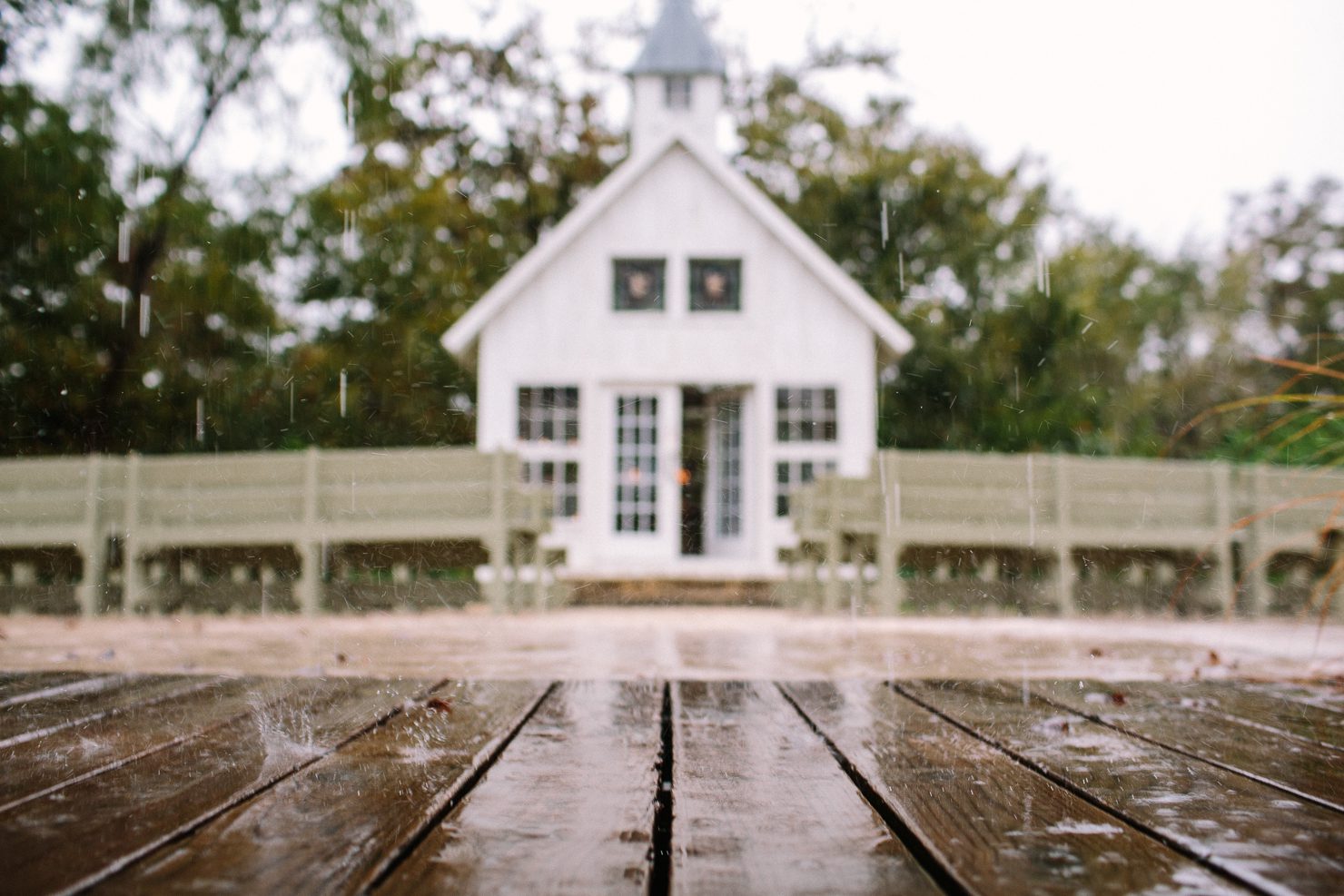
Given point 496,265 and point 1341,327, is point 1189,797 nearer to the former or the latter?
point 496,265

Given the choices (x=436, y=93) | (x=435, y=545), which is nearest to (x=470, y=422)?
(x=436, y=93)

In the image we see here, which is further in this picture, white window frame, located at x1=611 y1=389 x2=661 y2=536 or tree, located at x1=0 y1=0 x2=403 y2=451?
white window frame, located at x1=611 y1=389 x2=661 y2=536

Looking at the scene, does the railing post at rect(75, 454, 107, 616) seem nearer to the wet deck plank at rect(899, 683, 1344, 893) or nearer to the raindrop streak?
the wet deck plank at rect(899, 683, 1344, 893)

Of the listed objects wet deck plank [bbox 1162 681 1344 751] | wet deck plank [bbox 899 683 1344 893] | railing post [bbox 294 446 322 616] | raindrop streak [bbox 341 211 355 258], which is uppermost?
raindrop streak [bbox 341 211 355 258]

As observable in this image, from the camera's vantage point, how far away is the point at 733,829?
3.76 ft

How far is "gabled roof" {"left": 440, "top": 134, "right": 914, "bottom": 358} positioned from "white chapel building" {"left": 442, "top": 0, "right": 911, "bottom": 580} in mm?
22

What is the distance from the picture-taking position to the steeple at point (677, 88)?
46.5 feet

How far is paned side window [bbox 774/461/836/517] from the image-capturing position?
1160cm

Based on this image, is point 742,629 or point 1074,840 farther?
point 742,629

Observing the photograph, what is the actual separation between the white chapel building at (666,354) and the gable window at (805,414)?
14 mm

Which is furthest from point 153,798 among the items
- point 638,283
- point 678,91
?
point 678,91

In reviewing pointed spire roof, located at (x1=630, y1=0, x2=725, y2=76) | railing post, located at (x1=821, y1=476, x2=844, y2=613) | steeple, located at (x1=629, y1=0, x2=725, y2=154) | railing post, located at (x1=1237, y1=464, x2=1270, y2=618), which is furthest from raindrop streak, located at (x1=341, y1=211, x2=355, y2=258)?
railing post, located at (x1=1237, y1=464, x2=1270, y2=618)

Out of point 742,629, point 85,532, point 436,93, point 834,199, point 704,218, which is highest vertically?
point 436,93

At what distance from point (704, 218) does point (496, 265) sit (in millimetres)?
Answer: 6342
